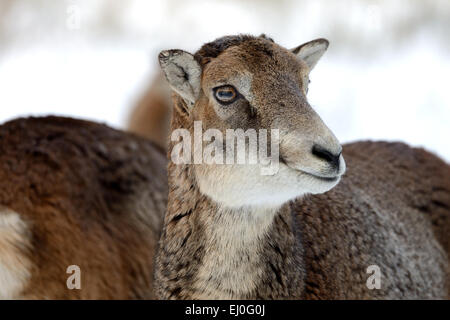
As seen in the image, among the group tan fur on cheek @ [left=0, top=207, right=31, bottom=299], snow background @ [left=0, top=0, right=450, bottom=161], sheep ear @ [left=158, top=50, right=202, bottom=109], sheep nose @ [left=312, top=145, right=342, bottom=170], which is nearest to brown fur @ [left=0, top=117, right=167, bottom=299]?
tan fur on cheek @ [left=0, top=207, right=31, bottom=299]

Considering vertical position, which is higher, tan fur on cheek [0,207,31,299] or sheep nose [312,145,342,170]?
sheep nose [312,145,342,170]

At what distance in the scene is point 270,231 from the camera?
3.78 m

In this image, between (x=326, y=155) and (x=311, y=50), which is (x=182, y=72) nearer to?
(x=311, y=50)

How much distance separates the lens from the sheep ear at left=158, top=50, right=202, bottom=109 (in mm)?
3773

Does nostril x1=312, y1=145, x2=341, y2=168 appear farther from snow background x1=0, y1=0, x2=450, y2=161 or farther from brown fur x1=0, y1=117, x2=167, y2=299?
snow background x1=0, y1=0, x2=450, y2=161

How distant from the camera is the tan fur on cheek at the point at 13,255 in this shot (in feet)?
14.7

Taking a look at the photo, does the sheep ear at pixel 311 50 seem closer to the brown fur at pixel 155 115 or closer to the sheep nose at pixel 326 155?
the sheep nose at pixel 326 155

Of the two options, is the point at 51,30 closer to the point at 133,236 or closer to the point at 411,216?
the point at 133,236

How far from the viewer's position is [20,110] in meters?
11.5

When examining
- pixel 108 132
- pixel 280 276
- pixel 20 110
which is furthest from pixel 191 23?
pixel 280 276

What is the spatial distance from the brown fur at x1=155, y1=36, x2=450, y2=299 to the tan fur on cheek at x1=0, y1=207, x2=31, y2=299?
3.38 feet

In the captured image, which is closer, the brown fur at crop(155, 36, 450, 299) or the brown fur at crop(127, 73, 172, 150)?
the brown fur at crop(155, 36, 450, 299)

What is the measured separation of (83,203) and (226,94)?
5.73 feet

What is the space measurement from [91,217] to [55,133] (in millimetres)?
746
